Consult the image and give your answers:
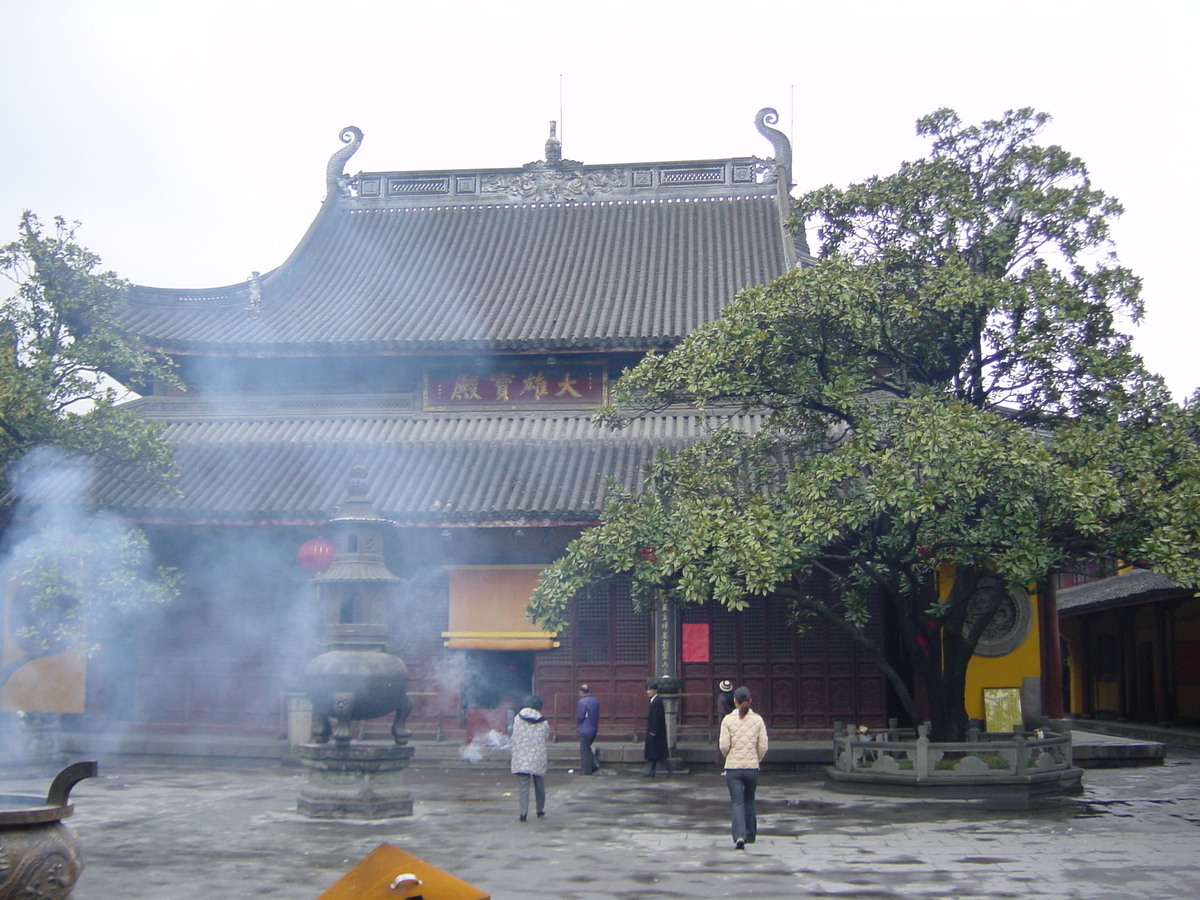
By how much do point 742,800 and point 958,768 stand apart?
13.2 feet

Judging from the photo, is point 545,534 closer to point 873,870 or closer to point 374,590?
point 374,590

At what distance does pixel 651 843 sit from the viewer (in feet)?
34.9

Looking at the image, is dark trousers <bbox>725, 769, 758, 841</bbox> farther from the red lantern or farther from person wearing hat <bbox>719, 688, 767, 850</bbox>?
the red lantern

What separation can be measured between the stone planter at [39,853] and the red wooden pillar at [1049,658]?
49.7 ft

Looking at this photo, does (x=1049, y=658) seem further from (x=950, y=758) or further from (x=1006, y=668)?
Result: (x=950, y=758)

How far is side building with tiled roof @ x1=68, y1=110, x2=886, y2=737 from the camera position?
1783 centimetres

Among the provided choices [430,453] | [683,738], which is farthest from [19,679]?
[683,738]

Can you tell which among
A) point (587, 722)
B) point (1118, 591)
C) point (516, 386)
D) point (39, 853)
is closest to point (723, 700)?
point (587, 722)

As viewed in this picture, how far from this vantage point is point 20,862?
6258 mm

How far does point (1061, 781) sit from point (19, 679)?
49.6ft

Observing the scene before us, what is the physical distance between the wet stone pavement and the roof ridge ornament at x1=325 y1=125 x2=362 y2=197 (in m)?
13.9

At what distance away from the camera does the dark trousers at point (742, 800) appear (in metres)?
10.2

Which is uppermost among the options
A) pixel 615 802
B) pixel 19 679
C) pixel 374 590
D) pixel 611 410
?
pixel 611 410

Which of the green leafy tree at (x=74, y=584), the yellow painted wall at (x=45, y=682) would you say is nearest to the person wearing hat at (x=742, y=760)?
the green leafy tree at (x=74, y=584)
